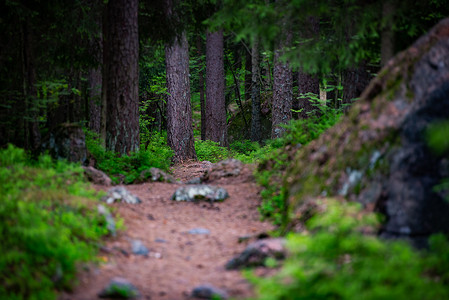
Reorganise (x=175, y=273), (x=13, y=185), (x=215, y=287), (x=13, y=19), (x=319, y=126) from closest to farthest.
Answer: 1. (x=215, y=287)
2. (x=175, y=273)
3. (x=13, y=185)
4. (x=319, y=126)
5. (x=13, y=19)

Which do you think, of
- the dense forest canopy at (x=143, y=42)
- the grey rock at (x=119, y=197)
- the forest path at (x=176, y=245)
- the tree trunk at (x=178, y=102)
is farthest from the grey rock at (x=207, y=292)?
the tree trunk at (x=178, y=102)

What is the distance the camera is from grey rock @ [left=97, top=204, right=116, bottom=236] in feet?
17.3

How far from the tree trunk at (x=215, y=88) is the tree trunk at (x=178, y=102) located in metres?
2.45

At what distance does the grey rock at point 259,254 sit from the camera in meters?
4.45

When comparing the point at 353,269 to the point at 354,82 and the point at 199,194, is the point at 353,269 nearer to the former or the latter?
the point at 199,194

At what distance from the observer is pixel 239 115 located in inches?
909

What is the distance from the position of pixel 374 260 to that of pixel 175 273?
7.55 ft

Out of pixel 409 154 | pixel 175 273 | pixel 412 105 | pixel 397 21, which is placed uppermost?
pixel 397 21

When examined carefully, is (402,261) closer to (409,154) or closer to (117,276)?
(409,154)

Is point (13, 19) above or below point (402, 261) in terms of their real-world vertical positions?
above

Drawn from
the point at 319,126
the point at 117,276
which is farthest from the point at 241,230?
the point at 319,126

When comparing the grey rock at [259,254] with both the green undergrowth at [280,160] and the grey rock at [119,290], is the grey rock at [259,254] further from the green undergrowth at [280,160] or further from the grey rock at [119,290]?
the green undergrowth at [280,160]

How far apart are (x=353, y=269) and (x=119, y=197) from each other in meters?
4.73

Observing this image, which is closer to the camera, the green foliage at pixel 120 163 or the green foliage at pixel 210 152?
the green foliage at pixel 120 163
